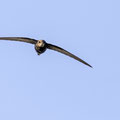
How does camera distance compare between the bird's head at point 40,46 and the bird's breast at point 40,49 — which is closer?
the bird's head at point 40,46

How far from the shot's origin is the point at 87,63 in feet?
172

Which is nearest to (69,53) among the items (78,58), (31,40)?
(78,58)

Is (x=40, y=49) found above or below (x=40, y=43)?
below

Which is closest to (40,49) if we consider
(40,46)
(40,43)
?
(40,46)

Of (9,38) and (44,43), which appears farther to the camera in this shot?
(9,38)

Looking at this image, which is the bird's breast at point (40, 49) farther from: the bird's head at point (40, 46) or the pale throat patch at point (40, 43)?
the pale throat patch at point (40, 43)

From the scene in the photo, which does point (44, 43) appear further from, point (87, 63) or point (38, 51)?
point (87, 63)

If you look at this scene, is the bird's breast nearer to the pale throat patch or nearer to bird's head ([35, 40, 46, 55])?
bird's head ([35, 40, 46, 55])

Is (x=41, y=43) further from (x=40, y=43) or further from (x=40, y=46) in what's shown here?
(x=40, y=46)

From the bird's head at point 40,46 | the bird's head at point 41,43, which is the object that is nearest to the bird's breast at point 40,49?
the bird's head at point 40,46

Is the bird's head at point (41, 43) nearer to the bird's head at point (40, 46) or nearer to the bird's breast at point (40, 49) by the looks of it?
the bird's head at point (40, 46)

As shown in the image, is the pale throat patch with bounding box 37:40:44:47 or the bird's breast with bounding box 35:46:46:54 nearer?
the pale throat patch with bounding box 37:40:44:47

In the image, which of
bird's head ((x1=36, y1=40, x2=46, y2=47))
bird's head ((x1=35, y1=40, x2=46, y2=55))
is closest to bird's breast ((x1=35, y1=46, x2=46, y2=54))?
bird's head ((x1=35, y1=40, x2=46, y2=55))

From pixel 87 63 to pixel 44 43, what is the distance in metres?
5.59
